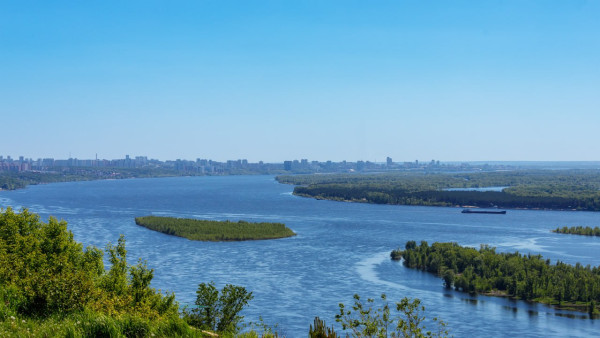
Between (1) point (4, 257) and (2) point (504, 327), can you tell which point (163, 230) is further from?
(1) point (4, 257)

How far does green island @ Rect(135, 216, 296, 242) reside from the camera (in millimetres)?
63075

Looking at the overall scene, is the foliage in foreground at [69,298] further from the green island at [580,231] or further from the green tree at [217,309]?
the green island at [580,231]

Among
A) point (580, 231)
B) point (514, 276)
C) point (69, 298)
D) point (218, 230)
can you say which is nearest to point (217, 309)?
point (69, 298)

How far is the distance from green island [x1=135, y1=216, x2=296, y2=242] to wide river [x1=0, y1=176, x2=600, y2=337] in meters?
1.85

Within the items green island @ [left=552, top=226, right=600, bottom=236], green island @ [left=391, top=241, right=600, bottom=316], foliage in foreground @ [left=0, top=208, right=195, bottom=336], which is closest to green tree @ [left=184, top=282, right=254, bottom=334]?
foliage in foreground @ [left=0, top=208, right=195, bottom=336]

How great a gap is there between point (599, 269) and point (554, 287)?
4873mm

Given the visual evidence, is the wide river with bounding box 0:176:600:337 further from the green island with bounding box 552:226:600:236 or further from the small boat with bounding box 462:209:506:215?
the green island with bounding box 552:226:600:236

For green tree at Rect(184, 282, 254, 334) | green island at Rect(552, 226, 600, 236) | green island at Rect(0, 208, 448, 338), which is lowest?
green island at Rect(552, 226, 600, 236)

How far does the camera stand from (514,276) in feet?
136

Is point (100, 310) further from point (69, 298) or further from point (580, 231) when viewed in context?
point (580, 231)

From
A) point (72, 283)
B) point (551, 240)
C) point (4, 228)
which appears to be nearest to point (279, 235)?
point (551, 240)

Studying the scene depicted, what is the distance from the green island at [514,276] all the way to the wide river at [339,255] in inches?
50.6

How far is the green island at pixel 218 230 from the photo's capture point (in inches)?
2483

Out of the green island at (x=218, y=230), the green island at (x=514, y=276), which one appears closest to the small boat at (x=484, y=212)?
the green island at (x=218, y=230)
